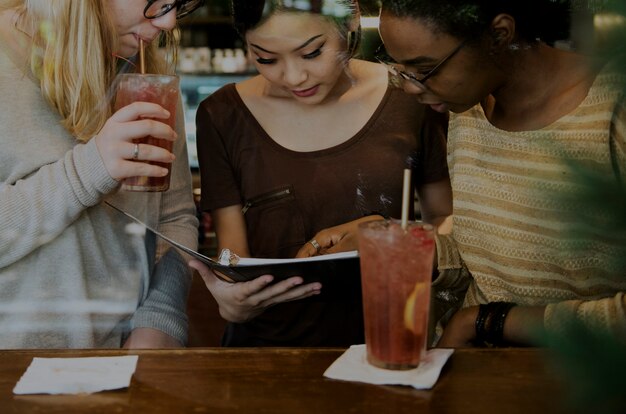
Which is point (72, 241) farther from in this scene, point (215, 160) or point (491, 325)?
point (491, 325)

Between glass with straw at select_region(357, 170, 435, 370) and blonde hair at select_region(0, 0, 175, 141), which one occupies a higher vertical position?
blonde hair at select_region(0, 0, 175, 141)

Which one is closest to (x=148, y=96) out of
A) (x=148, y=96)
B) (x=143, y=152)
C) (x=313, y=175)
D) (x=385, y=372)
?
(x=148, y=96)

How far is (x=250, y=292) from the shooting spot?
150 cm

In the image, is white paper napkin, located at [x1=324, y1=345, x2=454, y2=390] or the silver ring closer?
white paper napkin, located at [x1=324, y1=345, x2=454, y2=390]

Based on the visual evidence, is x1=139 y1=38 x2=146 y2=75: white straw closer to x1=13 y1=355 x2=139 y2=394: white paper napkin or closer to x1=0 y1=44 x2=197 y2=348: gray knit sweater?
x1=0 y1=44 x2=197 y2=348: gray knit sweater

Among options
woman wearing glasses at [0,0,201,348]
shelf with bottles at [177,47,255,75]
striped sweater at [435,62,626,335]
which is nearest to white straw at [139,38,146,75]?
woman wearing glasses at [0,0,201,348]

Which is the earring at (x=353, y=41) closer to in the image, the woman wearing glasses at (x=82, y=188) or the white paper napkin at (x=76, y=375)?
the woman wearing glasses at (x=82, y=188)

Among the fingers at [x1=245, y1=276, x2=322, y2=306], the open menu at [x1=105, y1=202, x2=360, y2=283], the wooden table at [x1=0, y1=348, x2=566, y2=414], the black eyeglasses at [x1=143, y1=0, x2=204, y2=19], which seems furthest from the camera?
the black eyeglasses at [x1=143, y1=0, x2=204, y2=19]

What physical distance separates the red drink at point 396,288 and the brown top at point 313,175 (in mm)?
517

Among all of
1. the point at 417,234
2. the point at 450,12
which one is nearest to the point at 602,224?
the point at 417,234

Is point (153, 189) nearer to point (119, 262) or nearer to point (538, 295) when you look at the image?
point (119, 262)

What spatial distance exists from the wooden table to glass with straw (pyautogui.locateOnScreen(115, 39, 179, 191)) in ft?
1.33

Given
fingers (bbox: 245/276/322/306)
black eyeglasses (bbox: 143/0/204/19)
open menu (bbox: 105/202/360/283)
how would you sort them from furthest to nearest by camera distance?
black eyeglasses (bbox: 143/0/204/19) → fingers (bbox: 245/276/322/306) → open menu (bbox: 105/202/360/283)

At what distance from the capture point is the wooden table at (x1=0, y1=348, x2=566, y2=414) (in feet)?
3.22
